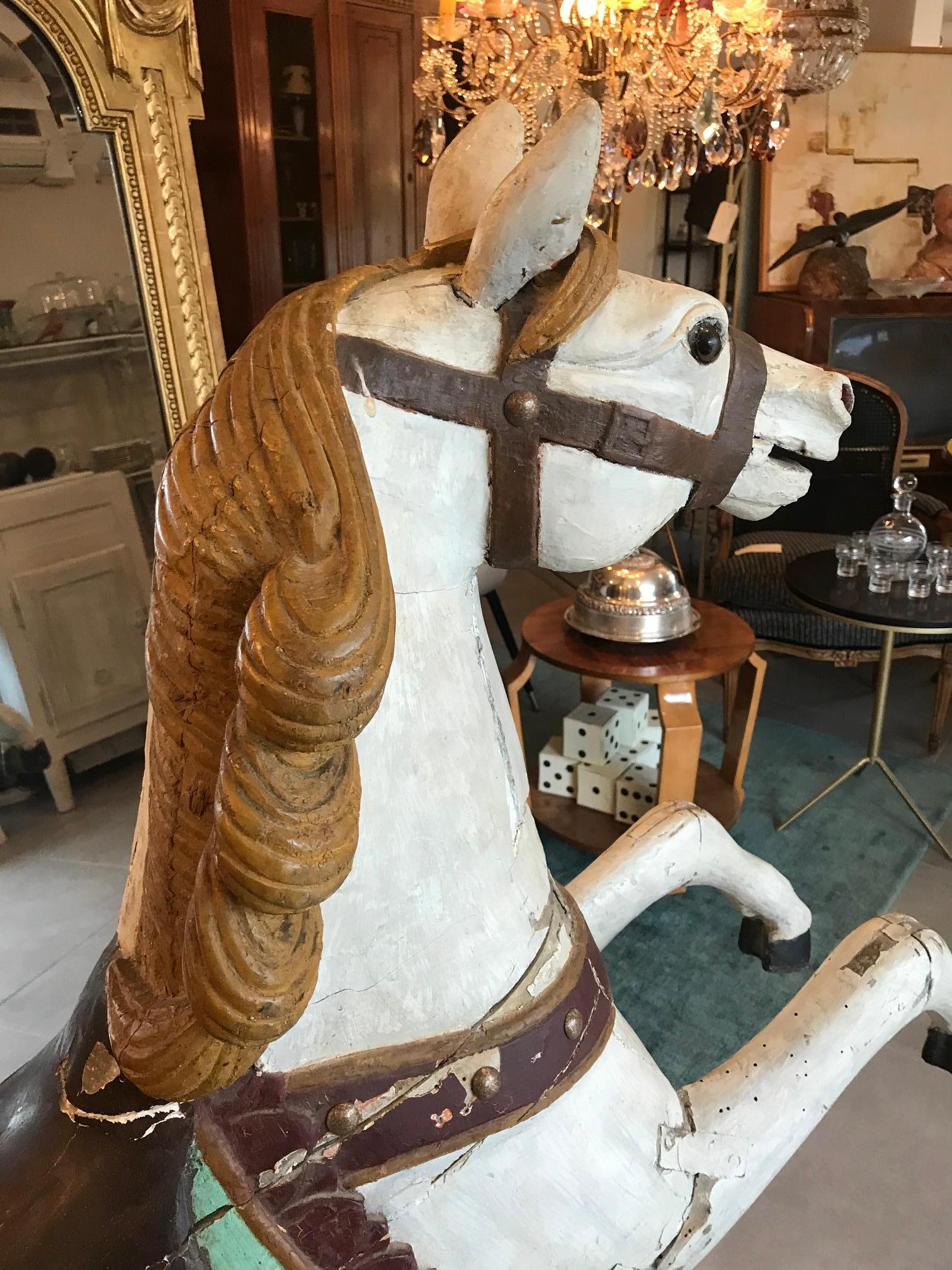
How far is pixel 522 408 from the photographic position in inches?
23.0

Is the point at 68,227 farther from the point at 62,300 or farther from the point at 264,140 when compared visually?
the point at 264,140

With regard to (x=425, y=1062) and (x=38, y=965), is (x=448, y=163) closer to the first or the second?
(x=425, y=1062)

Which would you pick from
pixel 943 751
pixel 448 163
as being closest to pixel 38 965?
pixel 448 163

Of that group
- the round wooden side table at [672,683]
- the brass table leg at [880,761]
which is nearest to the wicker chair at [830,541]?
the brass table leg at [880,761]

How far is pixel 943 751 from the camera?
103 inches

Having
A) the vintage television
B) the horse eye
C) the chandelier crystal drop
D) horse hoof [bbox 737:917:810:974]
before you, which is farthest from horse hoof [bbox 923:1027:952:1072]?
the vintage television

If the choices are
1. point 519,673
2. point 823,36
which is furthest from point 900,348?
point 519,673

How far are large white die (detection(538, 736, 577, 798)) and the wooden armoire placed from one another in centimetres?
187

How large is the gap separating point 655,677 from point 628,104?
1.51 meters

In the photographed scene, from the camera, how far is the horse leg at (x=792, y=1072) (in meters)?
0.77

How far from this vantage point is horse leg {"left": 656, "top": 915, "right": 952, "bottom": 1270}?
30.2 inches

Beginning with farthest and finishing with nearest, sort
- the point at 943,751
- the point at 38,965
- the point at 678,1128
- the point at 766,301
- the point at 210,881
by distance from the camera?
the point at 766,301 → the point at 943,751 → the point at 38,965 → the point at 678,1128 → the point at 210,881

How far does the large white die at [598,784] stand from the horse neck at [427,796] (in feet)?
5.10

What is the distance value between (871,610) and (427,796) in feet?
5.63
